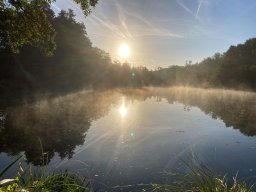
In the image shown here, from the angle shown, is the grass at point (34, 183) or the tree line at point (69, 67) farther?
the tree line at point (69, 67)

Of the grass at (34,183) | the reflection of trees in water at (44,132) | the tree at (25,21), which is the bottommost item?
the reflection of trees in water at (44,132)

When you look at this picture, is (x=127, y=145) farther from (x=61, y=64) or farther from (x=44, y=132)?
(x=61, y=64)

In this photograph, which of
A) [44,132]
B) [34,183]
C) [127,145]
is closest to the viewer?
[34,183]

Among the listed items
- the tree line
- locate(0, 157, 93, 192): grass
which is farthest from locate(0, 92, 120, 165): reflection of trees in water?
the tree line

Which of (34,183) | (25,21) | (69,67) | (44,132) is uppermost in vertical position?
(25,21)

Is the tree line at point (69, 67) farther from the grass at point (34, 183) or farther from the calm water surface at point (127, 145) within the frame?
the grass at point (34, 183)

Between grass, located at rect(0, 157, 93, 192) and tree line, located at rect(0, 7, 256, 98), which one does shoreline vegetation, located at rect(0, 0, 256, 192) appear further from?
grass, located at rect(0, 157, 93, 192)

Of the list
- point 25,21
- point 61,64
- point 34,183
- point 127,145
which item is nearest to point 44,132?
point 127,145

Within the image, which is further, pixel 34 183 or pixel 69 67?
pixel 69 67

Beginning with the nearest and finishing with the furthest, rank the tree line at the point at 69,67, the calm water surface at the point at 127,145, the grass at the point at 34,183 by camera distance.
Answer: the grass at the point at 34,183, the calm water surface at the point at 127,145, the tree line at the point at 69,67

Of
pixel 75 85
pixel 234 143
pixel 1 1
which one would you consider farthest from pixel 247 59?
pixel 1 1

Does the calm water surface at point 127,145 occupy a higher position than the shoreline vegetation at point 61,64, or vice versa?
the shoreline vegetation at point 61,64

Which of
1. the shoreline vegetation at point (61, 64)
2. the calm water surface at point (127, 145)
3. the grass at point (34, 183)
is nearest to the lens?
the grass at point (34, 183)

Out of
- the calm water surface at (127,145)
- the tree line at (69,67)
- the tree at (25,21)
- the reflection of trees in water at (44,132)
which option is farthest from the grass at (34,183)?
the tree line at (69,67)
